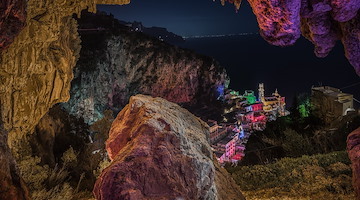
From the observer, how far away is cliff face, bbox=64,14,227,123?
2189 cm

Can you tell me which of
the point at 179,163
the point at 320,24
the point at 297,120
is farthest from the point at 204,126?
the point at 297,120

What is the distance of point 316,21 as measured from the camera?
4.25 metres

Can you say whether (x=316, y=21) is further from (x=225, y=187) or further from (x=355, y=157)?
(x=225, y=187)

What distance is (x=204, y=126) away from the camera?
4.43 m

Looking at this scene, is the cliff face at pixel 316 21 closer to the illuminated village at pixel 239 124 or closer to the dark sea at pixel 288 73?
the illuminated village at pixel 239 124

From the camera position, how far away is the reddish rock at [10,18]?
3.12m

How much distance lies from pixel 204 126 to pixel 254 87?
48.9 meters

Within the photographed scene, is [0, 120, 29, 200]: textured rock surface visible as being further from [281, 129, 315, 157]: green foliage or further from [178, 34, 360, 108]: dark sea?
[178, 34, 360, 108]: dark sea

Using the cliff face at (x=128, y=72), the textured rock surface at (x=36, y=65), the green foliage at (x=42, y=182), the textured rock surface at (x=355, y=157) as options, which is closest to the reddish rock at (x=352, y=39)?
the textured rock surface at (x=355, y=157)

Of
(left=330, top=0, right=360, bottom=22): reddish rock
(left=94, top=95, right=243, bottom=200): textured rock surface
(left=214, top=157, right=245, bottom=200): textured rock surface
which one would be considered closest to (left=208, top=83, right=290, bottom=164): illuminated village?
(left=214, top=157, right=245, bottom=200): textured rock surface

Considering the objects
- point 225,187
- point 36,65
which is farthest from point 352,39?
point 36,65

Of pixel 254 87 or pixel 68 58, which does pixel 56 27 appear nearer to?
pixel 68 58

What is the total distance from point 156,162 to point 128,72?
82.1 ft

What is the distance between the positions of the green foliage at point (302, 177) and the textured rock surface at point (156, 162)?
261 cm
